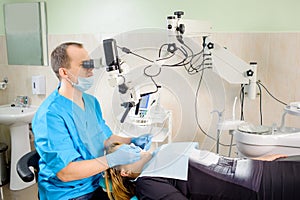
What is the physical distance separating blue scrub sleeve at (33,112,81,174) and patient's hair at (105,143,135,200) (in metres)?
0.16

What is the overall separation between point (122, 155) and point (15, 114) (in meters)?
1.44

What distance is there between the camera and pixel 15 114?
7.64ft

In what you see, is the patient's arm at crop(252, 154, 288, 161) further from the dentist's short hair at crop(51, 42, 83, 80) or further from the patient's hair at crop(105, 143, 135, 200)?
the dentist's short hair at crop(51, 42, 83, 80)

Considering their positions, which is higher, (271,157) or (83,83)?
(83,83)

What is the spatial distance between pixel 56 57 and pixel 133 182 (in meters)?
0.61

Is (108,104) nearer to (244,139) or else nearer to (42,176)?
(42,176)

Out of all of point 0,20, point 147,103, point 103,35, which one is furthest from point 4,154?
point 147,103

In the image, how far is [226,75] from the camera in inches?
64.6

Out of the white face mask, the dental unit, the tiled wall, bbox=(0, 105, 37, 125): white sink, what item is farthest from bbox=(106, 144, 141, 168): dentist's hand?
bbox=(0, 105, 37, 125): white sink

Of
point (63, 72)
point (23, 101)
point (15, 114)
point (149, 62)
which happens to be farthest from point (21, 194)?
point (149, 62)

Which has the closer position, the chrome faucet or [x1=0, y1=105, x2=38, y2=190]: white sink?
[x1=0, y1=105, x2=38, y2=190]: white sink

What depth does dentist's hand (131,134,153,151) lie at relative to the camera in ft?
3.87

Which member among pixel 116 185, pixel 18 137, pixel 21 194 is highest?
pixel 116 185

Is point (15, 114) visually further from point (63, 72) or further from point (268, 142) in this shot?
point (268, 142)
